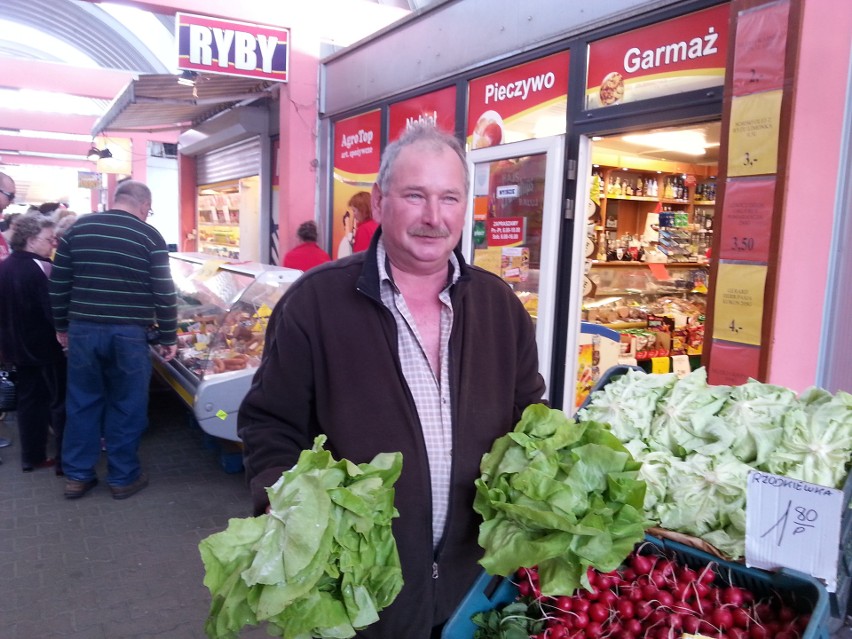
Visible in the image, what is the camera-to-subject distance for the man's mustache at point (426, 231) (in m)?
1.84

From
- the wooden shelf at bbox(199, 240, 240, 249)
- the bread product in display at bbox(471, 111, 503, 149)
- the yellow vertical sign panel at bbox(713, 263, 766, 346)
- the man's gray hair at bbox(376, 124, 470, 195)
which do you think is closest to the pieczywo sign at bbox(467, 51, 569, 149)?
the bread product in display at bbox(471, 111, 503, 149)

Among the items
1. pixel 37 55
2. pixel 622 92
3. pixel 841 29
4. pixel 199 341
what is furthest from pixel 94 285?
pixel 37 55

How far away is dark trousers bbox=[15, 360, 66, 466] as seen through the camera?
17.0ft

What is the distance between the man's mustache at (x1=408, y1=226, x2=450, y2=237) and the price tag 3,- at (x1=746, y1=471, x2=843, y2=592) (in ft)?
3.21

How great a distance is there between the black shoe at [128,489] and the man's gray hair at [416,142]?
12.7ft

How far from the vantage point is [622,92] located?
447 cm

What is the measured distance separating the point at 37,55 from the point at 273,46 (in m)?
26.2

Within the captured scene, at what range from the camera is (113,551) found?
3988 mm

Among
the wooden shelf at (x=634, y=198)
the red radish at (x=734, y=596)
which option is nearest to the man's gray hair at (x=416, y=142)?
the red radish at (x=734, y=596)

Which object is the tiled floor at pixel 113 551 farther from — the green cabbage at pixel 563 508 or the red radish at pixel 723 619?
the red radish at pixel 723 619

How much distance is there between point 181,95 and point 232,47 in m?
2.41

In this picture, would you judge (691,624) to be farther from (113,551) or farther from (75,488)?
(75,488)

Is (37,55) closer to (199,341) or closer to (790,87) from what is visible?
(199,341)

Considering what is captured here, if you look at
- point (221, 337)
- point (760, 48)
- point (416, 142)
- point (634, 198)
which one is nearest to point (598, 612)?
point (416, 142)
